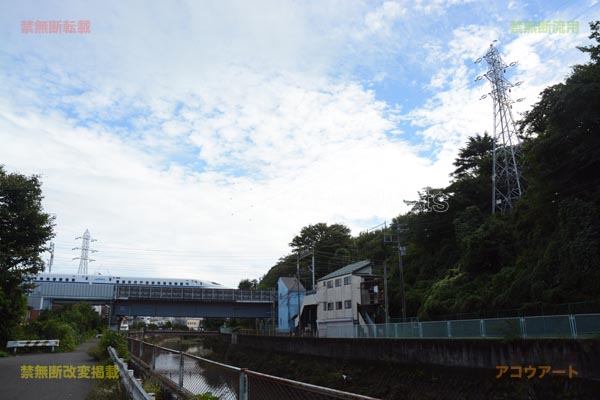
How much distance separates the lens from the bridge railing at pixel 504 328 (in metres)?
14.7

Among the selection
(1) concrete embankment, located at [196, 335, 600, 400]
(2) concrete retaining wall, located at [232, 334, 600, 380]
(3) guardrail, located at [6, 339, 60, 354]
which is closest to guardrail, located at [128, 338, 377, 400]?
(1) concrete embankment, located at [196, 335, 600, 400]

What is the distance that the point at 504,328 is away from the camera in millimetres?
17609

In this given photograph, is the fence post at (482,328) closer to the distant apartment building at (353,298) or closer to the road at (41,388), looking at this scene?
the road at (41,388)

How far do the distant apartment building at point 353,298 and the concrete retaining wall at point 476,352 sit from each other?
8.90 m

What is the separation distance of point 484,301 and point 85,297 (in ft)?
158

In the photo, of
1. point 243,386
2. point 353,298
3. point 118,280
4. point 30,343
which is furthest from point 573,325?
point 118,280

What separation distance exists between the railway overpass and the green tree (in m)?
27.5

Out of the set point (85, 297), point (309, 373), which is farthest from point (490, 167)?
point (85, 297)

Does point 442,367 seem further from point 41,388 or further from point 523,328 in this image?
point 41,388

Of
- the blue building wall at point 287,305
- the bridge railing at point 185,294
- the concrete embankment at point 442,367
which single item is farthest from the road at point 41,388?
the blue building wall at point 287,305

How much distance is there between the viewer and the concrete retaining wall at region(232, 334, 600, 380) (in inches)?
545

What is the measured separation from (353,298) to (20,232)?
27750 millimetres

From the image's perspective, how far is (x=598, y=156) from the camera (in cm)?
Result: 2162

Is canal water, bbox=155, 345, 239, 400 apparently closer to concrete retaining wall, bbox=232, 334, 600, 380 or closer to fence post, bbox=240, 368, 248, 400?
fence post, bbox=240, 368, 248, 400
